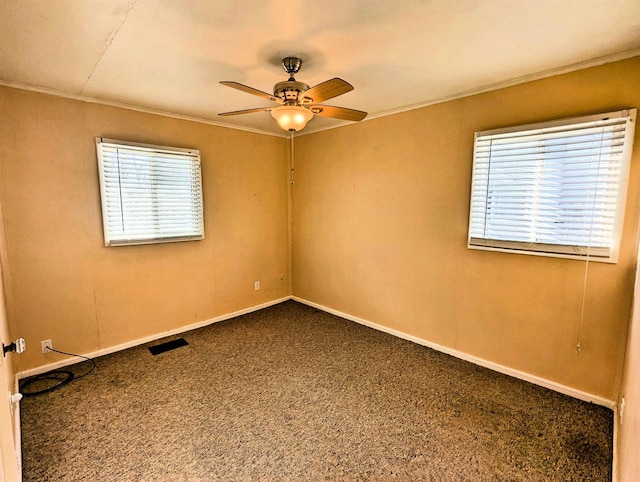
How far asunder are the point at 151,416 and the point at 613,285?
3.36 meters

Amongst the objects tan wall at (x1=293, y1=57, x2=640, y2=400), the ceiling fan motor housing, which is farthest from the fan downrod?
tan wall at (x1=293, y1=57, x2=640, y2=400)

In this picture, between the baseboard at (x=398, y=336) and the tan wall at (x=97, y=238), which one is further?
the tan wall at (x=97, y=238)

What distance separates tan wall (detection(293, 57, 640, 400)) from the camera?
2.17 metres

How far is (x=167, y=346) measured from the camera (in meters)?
3.19

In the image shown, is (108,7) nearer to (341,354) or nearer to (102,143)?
(102,143)

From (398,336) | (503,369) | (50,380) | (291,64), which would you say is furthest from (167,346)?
(503,369)

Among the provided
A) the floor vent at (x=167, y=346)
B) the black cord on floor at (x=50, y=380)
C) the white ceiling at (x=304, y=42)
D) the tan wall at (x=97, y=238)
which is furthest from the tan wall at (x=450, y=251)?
the black cord on floor at (x=50, y=380)

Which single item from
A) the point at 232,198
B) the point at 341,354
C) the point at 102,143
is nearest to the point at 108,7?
the point at 102,143

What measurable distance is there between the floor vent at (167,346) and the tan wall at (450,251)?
1.82m

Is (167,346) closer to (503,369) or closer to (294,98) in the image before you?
(294,98)

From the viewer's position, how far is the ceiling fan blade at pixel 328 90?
67.9 inches

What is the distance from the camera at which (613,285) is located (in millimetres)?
2119

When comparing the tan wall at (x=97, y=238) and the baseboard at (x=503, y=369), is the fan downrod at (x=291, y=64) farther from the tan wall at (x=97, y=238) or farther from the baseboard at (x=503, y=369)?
the baseboard at (x=503, y=369)

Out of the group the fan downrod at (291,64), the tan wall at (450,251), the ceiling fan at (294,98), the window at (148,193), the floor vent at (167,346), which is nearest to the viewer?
the ceiling fan at (294,98)
